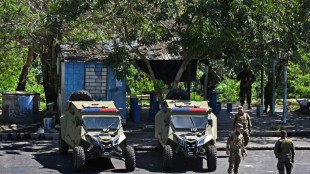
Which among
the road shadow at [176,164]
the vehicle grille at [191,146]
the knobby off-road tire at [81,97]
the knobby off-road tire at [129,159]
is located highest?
the knobby off-road tire at [81,97]

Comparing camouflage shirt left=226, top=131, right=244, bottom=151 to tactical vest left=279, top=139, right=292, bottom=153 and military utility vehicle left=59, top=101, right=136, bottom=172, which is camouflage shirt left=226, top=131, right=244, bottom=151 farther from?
military utility vehicle left=59, top=101, right=136, bottom=172

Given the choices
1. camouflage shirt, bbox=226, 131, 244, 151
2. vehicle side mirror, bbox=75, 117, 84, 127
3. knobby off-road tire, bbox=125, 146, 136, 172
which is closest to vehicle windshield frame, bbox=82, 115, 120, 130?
vehicle side mirror, bbox=75, 117, 84, 127

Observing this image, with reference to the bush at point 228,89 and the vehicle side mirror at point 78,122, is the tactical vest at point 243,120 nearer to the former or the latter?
the vehicle side mirror at point 78,122

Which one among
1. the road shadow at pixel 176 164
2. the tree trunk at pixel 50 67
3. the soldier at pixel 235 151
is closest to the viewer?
the soldier at pixel 235 151

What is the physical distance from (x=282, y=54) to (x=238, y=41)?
2267mm

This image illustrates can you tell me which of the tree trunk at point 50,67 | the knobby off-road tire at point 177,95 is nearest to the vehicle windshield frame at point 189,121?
the knobby off-road tire at point 177,95

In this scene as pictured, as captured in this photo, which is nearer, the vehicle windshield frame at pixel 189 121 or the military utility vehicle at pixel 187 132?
the military utility vehicle at pixel 187 132

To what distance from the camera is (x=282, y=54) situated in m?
24.0

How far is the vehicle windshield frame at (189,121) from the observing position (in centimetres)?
1795

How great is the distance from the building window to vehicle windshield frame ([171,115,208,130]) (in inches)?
307

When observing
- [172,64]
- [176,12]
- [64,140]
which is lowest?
[64,140]

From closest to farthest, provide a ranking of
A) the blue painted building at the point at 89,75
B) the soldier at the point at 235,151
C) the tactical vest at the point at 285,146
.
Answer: the tactical vest at the point at 285,146
the soldier at the point at 235,151
the blue painted building at the point at 89,75

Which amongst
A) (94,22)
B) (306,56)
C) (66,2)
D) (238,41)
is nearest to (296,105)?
(306,56)

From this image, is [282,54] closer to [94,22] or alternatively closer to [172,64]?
[172,64]
